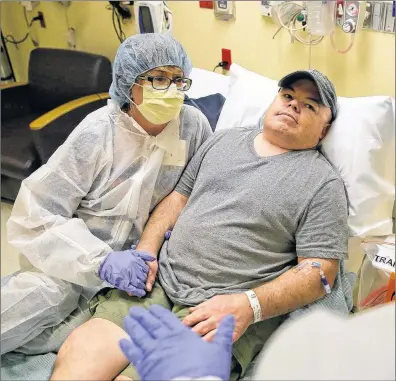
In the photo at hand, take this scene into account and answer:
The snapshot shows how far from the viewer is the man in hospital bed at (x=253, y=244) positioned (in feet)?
4.05

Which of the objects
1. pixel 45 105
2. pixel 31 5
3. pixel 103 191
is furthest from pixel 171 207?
pixel 31 5

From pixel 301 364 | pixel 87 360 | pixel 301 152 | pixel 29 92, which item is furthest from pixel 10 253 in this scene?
pixel 29 92

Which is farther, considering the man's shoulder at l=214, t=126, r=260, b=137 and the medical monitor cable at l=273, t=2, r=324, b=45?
the medical monitor cable at l=273, t=2, r=324, b=45

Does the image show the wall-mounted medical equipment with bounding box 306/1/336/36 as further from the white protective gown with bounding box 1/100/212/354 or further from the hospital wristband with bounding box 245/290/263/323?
the hospital wristband with bounding box 245/290/263/323

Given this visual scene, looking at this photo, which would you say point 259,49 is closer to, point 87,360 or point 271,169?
point 271,169

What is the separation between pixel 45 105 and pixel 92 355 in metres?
2.35

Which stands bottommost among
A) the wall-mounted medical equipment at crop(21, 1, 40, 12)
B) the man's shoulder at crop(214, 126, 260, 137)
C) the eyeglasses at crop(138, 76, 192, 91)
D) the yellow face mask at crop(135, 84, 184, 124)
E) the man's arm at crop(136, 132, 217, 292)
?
the man's arm at crop(136, 132, 217, 292)

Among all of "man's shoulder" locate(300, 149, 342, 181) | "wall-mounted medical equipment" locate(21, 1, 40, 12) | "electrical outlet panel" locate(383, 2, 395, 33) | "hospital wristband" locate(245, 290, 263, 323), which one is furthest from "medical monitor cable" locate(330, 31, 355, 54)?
"wall-mounted medical equipment" locate(21, 1, 40, 12)

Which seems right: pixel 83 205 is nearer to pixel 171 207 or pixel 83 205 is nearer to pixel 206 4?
pixel 171 207

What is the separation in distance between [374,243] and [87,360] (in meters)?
0.96

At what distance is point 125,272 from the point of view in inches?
53.1

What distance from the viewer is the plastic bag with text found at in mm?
1416

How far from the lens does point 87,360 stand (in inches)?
45.8

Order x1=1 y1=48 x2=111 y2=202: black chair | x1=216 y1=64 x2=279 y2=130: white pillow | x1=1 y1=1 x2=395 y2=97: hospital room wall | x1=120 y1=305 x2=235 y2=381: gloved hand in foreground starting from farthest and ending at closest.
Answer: x1=1 y1=48 x2=111 y2=202: black chair → x1=216 y1=64 x2=279 y2=130: white pillow → x1=1 y1=1 x2=395 y2=97: hospital room wall → x1=120 y1=305 x2=235 y2=381: gloved hand in foreground
